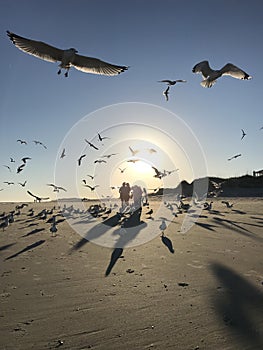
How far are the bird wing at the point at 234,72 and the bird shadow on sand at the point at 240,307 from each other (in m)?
6.74

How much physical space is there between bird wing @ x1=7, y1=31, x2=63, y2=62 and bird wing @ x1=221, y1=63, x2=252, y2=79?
484 centimetres

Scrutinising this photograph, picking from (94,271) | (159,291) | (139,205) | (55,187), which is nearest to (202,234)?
(94,271)

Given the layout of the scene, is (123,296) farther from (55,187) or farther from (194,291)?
(55,187)

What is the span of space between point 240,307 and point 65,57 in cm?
792

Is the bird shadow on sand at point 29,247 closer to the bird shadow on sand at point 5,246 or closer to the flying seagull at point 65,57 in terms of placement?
the bird shadow on sand at point 5,246

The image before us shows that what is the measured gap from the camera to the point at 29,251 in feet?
31.0

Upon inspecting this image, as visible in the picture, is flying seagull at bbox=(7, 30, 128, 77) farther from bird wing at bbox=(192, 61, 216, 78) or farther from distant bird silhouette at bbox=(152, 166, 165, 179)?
distant bird silhouette at bbox=(152, 166, 165, 179)

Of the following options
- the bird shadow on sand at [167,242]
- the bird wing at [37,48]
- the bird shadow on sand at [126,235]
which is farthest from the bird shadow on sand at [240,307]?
the bird wing at [37,48]

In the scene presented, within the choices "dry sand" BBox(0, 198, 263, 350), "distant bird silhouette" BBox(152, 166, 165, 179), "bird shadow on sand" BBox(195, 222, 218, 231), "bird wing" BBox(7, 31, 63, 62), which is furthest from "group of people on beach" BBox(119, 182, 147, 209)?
"bird wing" BBox(7, 31, 63, 62)

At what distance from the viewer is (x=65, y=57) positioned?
10.4 metres

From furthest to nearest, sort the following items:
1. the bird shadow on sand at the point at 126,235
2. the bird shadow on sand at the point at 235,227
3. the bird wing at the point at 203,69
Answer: the bird wing at the point at 203,69 < the bird shadow on sand at the point at 235,227 < the bird shadow on sand at the point at 126,235

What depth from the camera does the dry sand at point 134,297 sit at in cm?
427

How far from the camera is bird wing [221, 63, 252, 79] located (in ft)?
37.1

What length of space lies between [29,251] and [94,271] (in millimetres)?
2871
